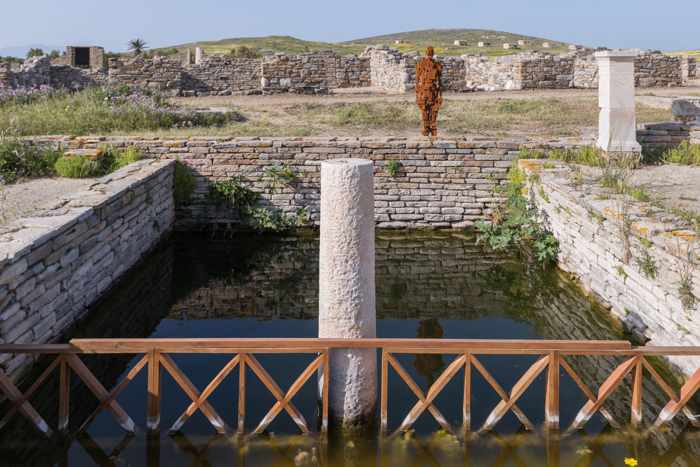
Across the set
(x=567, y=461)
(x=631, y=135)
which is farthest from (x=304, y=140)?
(x=567, y=461)

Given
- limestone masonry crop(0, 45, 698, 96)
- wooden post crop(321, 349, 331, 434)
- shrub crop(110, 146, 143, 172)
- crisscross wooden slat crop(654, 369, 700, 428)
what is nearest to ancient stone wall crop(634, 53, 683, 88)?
limestone masonry crop(0, 45, 698, 96)

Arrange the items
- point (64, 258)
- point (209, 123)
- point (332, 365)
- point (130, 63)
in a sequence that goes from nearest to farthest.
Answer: point (332, 365) < point (64, 258) < point (209, 123) < point (130, 63)

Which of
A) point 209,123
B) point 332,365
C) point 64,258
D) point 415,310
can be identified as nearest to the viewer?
point 332,365

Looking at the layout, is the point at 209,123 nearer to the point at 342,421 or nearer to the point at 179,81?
the point at 179,81

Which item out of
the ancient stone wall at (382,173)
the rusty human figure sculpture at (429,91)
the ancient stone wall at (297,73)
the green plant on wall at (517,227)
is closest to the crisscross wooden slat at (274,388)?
the green plant on wall at (517,227)

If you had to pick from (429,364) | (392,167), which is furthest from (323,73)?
(429,364)

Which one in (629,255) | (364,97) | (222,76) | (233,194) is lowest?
(629,255)

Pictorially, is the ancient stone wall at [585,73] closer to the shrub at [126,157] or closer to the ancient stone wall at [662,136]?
the ancient stone wall at [662,136]

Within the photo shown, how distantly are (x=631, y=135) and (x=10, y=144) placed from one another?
9099 mm

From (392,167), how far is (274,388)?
6.57 metres

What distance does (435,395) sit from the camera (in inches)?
182

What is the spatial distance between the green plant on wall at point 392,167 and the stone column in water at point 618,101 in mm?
3042

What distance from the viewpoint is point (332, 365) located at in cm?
482

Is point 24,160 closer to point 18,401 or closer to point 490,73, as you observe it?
point 18,401
